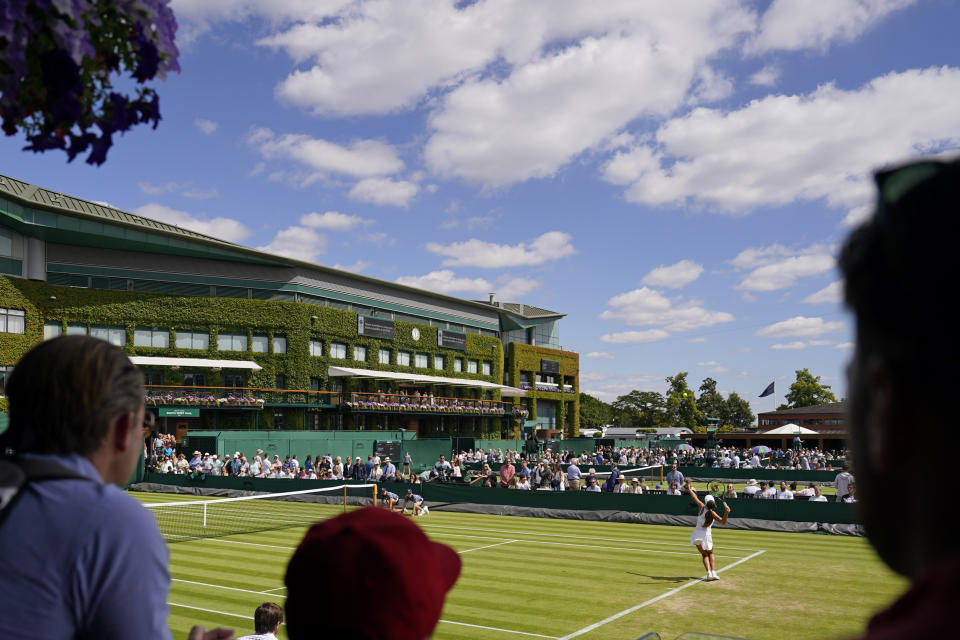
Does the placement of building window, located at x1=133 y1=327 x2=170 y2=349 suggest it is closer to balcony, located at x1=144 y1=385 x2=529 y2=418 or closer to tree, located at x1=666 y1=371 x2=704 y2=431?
balcony, located at x1=144 y1=385 x2=529 y2=418

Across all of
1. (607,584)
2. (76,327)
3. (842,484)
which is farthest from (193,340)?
(607,584)

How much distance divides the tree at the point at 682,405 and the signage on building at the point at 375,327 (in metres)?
53.5

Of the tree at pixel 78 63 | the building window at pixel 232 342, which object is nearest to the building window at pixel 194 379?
the building window at pixel 232 342

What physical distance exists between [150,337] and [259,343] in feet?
25.0

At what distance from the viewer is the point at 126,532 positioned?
1722mm

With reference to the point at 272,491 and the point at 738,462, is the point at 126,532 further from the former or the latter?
the point at 738,462

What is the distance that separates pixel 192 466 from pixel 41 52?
3458 cm

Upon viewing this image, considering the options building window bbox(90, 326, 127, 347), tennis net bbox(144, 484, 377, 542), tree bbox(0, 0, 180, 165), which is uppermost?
building window bbox(90, 326, 127, 347)

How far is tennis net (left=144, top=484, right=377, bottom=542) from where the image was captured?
22578 mm

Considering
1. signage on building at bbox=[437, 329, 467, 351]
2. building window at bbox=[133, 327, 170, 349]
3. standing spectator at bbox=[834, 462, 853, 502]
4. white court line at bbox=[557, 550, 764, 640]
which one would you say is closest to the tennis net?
white court line at bbox=[557, 550, 764, 640]

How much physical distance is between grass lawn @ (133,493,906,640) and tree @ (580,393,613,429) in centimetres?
10718

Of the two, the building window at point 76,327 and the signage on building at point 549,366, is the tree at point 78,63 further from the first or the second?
the signage on building at point 549,366

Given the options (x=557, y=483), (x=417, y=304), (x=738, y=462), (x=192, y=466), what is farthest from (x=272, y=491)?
(x=417, y=304)

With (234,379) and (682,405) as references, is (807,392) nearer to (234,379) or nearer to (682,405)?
(682,405)
